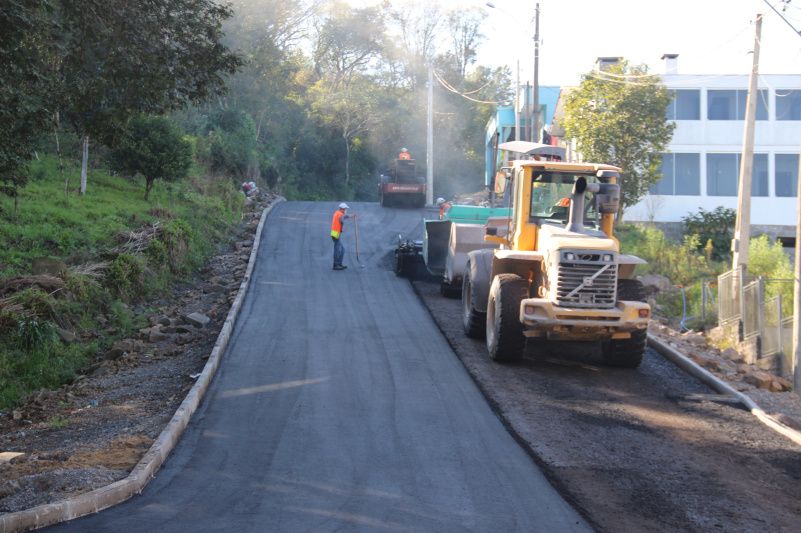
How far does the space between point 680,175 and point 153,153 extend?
2032 cm

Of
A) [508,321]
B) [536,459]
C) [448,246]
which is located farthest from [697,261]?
[536,459]

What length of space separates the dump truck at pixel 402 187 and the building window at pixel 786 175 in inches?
584

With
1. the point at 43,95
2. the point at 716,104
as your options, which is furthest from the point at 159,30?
the point at 716,104

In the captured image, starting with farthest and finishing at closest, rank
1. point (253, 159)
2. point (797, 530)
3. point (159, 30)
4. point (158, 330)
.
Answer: point (253, 159) < point (158, 330) < point (159, 30) < point (797, 530)

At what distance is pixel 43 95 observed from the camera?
12.2 m

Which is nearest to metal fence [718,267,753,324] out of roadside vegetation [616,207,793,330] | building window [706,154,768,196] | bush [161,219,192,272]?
roadside vegetation [616,207,793,330]

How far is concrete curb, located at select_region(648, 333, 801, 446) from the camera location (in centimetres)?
1045

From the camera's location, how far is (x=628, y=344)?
43.4 ft

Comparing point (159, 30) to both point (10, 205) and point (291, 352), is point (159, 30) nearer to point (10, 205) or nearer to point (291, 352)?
point (291, 352)

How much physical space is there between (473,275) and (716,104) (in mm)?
24450

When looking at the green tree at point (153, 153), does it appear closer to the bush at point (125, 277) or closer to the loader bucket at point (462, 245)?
the bush at point (125, 277)

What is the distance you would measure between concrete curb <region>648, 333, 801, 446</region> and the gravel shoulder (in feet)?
0.44

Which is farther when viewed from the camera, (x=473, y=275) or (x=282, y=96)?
(x=282, y=96)

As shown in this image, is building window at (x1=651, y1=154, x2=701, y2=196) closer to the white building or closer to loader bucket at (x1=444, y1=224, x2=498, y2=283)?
the white building
